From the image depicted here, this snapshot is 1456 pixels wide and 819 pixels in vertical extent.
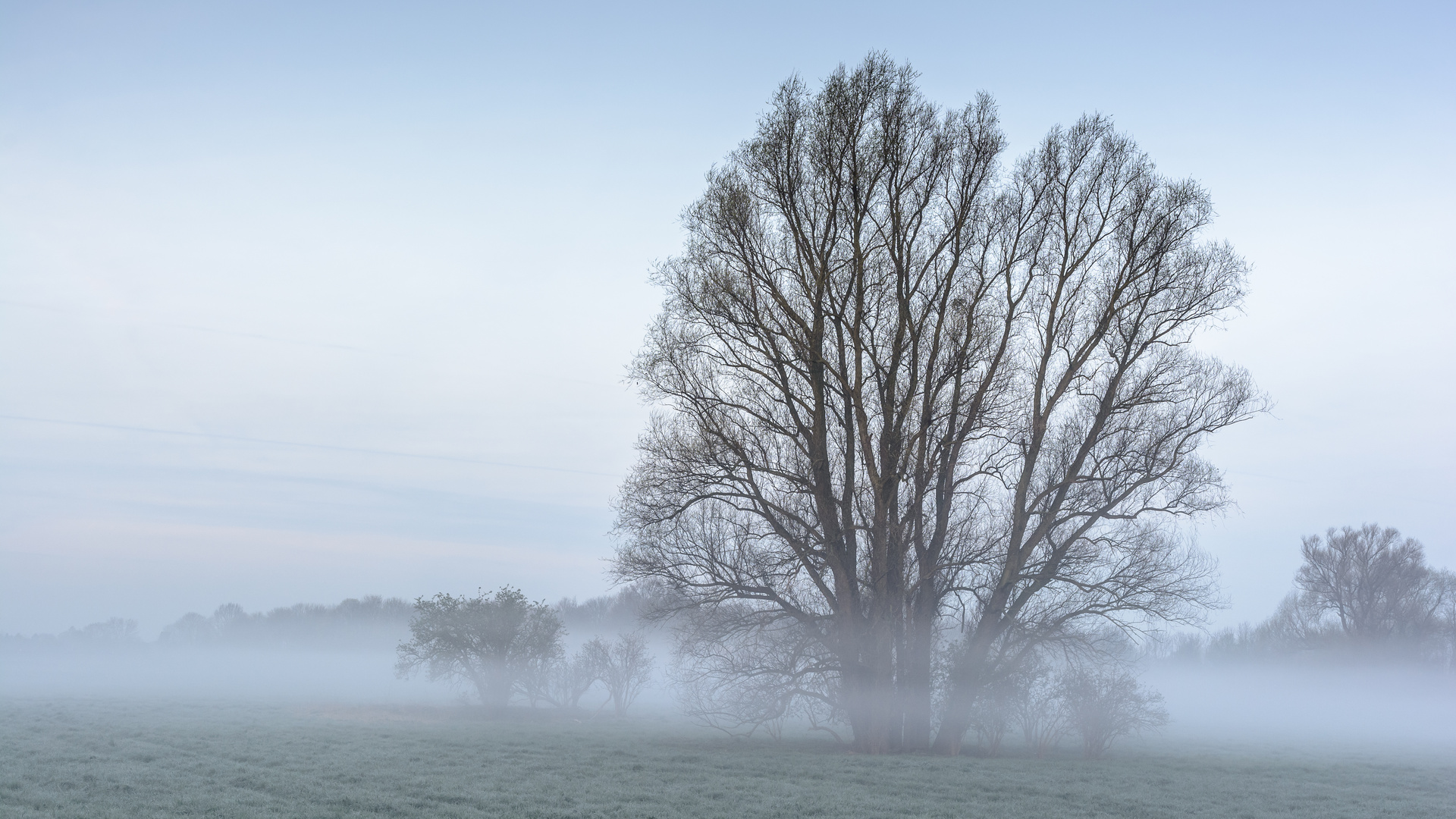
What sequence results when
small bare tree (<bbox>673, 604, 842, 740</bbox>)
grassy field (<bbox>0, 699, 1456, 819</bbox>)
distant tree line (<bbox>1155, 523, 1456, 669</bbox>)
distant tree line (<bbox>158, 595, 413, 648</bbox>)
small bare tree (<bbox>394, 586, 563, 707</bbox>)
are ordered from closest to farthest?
grassy field (<bbox>0, 699, 1456, 819</bbox>), small bare tree (<bbox>673, 604, 842, 740</bbox>), small bare tree (<bbox>394, 586, 563, 707</bbox>), distant tree line (<bbox>1155, 523, 1456, 669</bbox>), distant tree line (<bbox>158, 595, 413, 648</bbox>)

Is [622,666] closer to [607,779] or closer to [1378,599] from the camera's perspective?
[607,779]

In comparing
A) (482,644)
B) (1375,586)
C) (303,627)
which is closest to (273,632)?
(303,627)

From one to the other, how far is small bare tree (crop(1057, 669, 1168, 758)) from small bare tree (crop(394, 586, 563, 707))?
75.9 feet

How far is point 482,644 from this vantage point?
36.2 meters

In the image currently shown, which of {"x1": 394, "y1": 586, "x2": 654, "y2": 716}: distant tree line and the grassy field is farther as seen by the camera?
{"x1": 394, "y1": 586, "x2": 654, "y2": 716}: distant tree line

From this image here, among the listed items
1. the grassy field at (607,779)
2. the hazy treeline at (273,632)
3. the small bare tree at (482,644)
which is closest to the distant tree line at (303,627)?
the hazy treeline at (273,632)

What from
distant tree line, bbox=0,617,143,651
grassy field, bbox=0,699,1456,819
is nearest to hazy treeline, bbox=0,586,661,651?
distant tree line, bbox=0,617,143,651

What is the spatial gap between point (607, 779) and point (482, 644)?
25140 mm

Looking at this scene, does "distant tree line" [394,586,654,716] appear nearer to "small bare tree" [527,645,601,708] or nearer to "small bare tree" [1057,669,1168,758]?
"small bare tree" [527,645,601,708]

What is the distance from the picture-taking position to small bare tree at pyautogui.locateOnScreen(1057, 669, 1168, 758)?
19797 millimetres

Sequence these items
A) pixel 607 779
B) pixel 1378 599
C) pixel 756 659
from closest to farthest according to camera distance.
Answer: pixel 607 779, pixel 756 659, pixel 1378 599

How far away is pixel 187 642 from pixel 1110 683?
380 feet

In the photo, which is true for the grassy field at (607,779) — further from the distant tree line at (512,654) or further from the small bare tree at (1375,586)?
the small bare tree at (1375,586)

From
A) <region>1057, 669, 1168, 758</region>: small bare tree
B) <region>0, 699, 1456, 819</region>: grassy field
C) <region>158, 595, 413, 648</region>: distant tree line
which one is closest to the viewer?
<region>0, 699, 1456, 819</region>: grassy field
